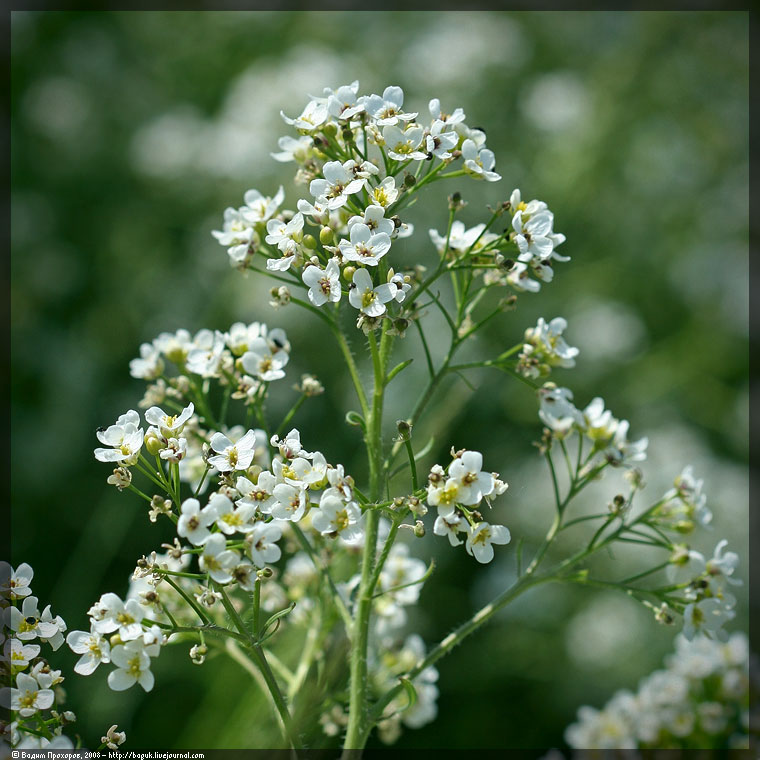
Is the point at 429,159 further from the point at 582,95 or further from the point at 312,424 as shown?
the point at 582,95

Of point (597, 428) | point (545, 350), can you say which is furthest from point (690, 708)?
point (545, 350)

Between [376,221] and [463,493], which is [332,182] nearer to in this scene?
[376,221]

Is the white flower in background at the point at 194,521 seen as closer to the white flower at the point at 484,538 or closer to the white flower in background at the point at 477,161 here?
the white flower at the point at 484,538

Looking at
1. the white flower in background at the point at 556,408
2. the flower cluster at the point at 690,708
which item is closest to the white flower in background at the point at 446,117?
the white flower in background at the point at 556,408

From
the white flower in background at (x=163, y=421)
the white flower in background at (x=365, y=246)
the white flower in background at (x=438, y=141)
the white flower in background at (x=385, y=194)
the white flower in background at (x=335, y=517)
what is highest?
the white flower in background at (x=438, y=141)

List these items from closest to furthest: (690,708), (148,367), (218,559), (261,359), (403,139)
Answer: (218,559)
(403,139)
(261,359)
(148,367)
(690,708)

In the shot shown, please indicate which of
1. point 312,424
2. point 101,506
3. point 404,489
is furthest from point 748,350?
point 101,506

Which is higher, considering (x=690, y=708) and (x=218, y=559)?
(x=218, y=559)
